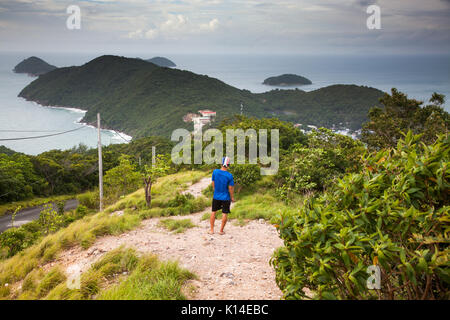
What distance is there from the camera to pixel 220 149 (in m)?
14.9

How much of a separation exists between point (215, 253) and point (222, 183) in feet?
4.72

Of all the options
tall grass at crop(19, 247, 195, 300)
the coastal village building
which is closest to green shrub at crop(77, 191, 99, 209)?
tall grass at crop(19, 247, 195, 300)

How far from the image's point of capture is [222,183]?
20.1 ft

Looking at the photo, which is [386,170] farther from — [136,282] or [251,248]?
[251,248]

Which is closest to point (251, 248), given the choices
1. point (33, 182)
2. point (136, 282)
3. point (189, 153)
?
point (136, 282)

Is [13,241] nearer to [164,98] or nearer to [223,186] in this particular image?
[223,186]

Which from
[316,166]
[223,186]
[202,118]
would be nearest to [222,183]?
[223,186]

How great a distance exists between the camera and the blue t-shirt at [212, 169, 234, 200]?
609 cm

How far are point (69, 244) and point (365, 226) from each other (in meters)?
5.71

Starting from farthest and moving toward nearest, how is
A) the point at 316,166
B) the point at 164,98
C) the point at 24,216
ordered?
the point at 164,98
the point at 24,216
the point at 316,166

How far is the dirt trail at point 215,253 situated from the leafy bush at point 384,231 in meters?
1.57

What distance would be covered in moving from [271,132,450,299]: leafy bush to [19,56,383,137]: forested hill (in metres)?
98.4

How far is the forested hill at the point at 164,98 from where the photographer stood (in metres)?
110

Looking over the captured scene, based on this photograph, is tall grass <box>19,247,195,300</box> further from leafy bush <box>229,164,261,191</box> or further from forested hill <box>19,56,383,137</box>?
forested hill <box>19,56,383,137</box>
